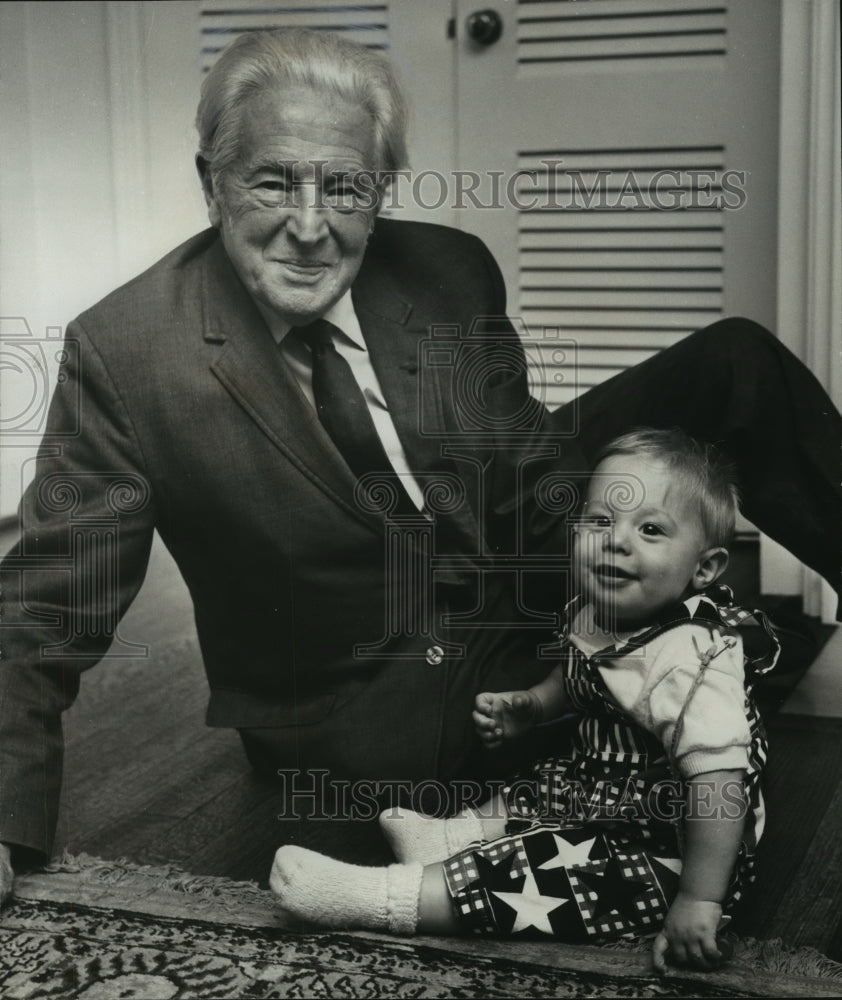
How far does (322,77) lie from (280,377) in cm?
35

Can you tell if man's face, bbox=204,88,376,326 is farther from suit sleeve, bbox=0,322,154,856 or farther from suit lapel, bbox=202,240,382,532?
suit sleeve, bbox=0,322,154,856

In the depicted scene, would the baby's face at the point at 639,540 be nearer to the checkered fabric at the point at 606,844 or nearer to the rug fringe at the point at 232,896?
the checkered fabric at the point at 606,844

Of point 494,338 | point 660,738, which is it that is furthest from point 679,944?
point 494,338

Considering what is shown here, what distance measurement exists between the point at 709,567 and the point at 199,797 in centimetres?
74

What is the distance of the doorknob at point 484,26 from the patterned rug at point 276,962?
3.52 ft

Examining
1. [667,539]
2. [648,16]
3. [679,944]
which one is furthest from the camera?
[648,16]

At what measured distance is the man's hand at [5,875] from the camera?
135cm

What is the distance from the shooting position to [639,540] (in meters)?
1.29

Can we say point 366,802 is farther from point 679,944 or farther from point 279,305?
point 279,305

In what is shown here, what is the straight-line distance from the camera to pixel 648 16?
141 cm

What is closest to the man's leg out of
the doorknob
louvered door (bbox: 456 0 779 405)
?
louvered door (bbox: 456 0 779 405)

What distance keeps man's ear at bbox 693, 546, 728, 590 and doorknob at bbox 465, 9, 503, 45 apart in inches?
27.5

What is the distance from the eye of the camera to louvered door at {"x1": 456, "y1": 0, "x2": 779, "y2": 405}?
1.44 m

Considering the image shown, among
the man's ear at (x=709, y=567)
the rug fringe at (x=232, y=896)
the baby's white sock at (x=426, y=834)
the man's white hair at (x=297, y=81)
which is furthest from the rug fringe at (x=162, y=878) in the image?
the man's white hair at (x=297, y=81)
